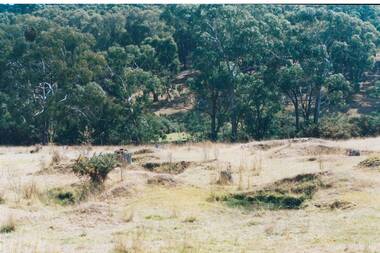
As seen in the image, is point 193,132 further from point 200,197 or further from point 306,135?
point 200,197

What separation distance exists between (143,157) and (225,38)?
20217 mm

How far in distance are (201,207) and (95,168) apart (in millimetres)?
3619

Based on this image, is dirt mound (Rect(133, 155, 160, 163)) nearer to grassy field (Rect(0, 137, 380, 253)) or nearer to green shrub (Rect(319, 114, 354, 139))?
grassy field (Rect(0, 137, 380, 253))

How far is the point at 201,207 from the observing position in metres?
12.9

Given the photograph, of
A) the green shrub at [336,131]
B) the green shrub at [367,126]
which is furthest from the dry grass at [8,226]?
the green shrub at [367,126]

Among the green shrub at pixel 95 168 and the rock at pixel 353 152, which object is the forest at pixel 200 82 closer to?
the rock at pixel 353 152

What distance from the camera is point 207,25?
1529 inches

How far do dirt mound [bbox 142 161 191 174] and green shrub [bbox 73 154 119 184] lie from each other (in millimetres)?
2943

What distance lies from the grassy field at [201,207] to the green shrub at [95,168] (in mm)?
297

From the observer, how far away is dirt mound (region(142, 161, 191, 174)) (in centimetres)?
1784

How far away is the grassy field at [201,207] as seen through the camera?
979 centimetres

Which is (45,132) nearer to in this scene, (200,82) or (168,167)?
(200,82)

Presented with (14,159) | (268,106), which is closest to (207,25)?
(268,106)

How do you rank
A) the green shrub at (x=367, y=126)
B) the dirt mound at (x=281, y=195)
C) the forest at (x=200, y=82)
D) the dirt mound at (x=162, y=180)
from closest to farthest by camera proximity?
the dirt mound at (x=281, y=195) → the dirt mound at (x=162, y=180) → the green shrub at (x=367, y=126) → the forest at (x=200, y=82)
